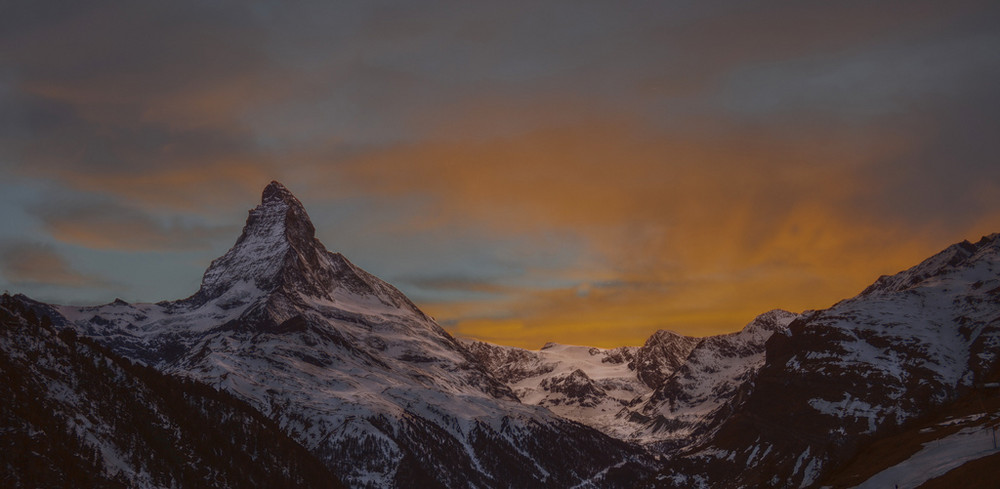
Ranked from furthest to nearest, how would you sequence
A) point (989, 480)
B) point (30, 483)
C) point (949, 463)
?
point (30, 483), point (949, 463), point (989, 480)

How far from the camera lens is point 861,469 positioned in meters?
196

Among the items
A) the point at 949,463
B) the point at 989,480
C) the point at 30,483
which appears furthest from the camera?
the point at 30,483

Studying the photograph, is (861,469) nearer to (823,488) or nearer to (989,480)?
(823,488)

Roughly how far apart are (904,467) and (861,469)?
18442 millimetres

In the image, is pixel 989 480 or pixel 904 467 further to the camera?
pixel 904 467

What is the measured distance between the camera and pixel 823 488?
190000 millimetres

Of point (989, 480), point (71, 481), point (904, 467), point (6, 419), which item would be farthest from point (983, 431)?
point (6, 419)

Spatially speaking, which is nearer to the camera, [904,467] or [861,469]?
[904,467]

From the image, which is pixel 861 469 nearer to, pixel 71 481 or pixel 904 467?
pixel 904 467

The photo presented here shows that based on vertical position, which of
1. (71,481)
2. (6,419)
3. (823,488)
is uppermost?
(6,419)

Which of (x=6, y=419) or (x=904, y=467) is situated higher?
(x=6, y=419)

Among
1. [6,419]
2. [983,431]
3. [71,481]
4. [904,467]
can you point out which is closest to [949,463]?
[904,467]

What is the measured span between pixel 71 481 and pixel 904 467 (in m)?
175

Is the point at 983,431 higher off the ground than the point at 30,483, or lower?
lower
